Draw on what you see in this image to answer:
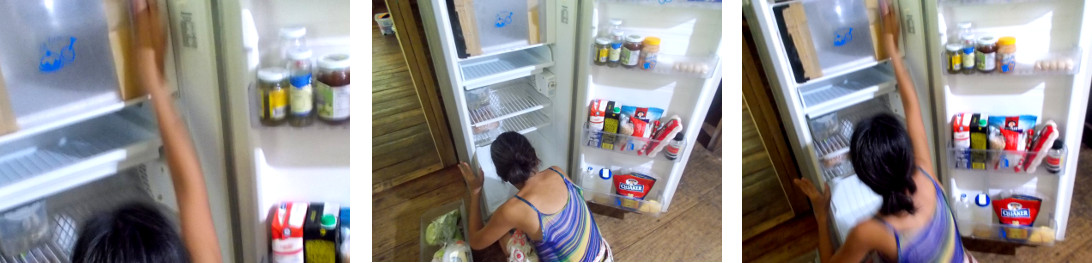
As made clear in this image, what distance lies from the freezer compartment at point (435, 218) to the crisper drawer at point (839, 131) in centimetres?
76

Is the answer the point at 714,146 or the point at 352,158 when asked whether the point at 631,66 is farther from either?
the point at 352,158

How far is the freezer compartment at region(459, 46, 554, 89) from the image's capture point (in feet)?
4.13

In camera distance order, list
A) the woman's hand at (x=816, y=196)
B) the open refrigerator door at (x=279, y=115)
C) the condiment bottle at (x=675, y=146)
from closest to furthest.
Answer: the open refrigerator door at (x=279, y=115) < the woman's hand at (x=816, y=196) < the condiment bottle at (x=675, y=146)

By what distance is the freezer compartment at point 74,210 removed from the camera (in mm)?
1032

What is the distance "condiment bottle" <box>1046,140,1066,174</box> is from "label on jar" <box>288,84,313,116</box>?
1.50m

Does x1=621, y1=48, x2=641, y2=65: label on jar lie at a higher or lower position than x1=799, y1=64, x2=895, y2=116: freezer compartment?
higher

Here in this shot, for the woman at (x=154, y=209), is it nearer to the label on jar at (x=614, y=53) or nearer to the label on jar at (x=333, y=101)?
the label on jar at (x=333, y=101)

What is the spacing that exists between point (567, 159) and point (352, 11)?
560 millimetres

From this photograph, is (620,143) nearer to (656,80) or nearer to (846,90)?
(656,80)

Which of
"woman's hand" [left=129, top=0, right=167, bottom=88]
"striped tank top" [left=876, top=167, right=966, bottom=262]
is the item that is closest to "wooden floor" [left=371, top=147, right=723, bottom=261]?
"striped tank top" [left=876, top=167, right=966, bottom=262]

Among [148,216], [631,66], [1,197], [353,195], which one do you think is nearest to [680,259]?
[631,66]

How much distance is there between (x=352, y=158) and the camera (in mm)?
1276

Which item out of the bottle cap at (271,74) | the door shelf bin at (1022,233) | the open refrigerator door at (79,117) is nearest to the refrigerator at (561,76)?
the bottle cap at (271,74)

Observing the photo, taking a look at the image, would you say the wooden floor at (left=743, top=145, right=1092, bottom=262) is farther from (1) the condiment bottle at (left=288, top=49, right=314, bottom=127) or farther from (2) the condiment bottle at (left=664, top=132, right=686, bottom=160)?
(1) the condiment bottle at (left=288, top=49, right=314, bottom=127)
